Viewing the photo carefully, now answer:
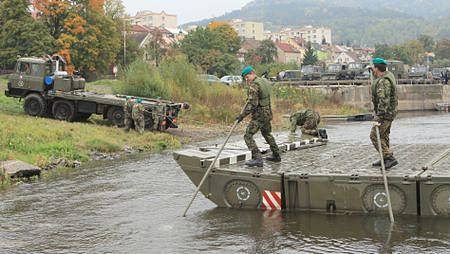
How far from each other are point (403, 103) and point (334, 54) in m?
134

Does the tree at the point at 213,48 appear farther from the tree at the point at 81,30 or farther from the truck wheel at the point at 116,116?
the truck wheel at the point at 116,116

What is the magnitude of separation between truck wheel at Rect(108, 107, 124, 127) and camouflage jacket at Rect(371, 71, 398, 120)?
16977 mm

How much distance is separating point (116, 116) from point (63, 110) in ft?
7.91

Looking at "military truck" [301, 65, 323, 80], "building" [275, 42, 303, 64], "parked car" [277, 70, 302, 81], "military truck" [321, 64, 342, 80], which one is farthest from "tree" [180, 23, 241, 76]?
"building" [275, 42, 303, 64]

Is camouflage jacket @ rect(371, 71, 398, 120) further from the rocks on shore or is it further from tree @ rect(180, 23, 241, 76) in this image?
tree @ rect(180, 23, 241, 76)

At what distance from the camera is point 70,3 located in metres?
53.4

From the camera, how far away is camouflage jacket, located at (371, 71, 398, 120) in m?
11.2

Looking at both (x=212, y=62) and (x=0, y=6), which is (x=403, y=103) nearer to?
(x=212, y=62)

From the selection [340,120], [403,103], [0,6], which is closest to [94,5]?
[0,6]

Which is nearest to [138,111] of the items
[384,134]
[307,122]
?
[307,122]

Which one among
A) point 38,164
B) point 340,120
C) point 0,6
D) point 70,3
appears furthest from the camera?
point 70,3

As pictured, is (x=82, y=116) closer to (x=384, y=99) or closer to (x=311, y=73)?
(x=384, y=99)

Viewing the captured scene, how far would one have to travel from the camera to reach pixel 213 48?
84.1 m

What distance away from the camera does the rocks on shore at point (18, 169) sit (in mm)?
16125
